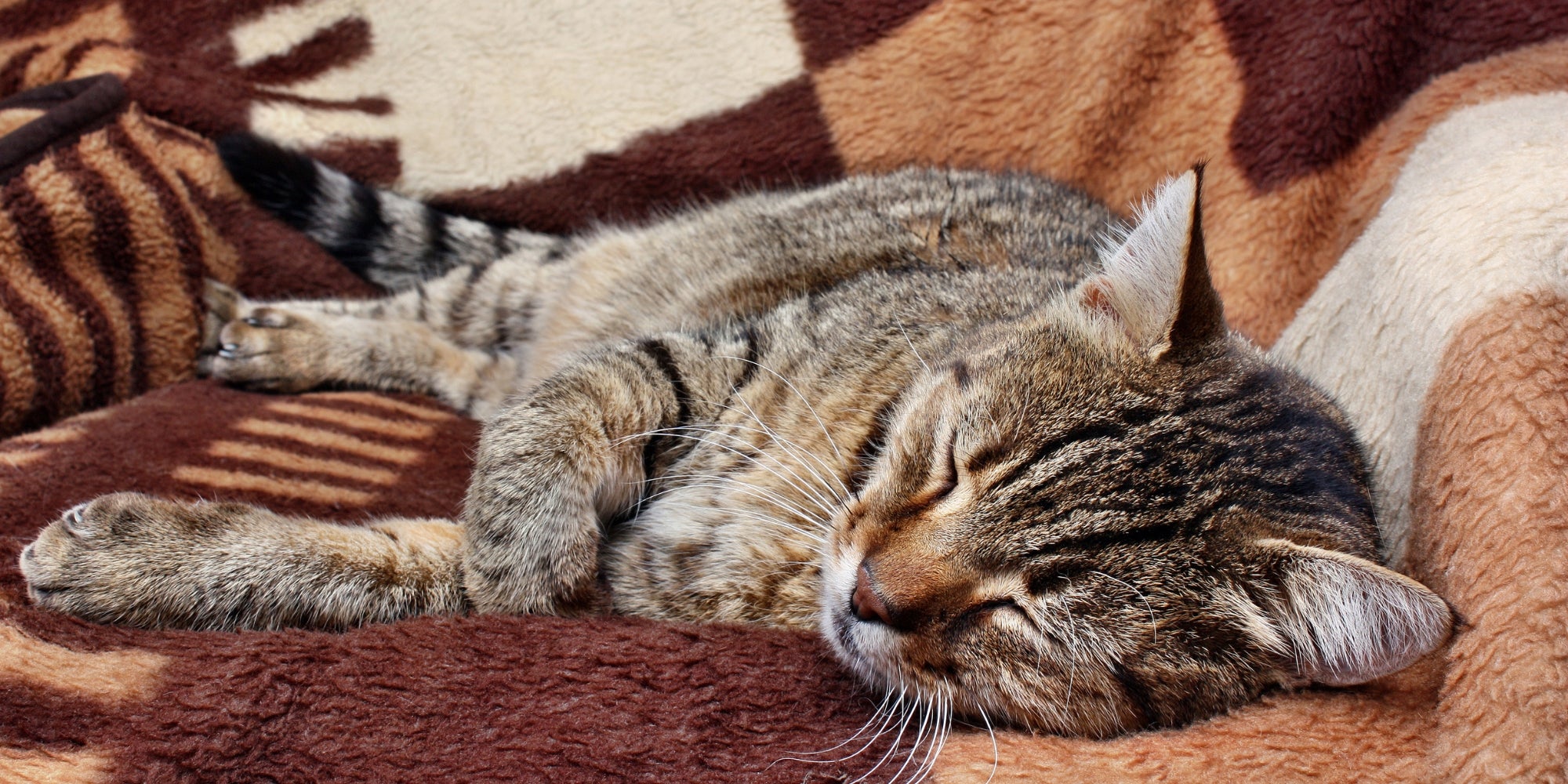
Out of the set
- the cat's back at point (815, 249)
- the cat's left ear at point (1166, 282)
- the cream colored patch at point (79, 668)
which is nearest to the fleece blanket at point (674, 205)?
the cream colored patch at point (79, 668)

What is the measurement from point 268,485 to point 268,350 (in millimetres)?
493

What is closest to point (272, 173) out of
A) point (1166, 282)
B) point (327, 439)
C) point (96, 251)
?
point (96, 251)

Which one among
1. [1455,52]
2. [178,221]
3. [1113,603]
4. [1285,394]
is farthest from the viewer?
[178,221]

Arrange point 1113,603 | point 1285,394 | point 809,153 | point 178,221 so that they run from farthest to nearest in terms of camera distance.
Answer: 1. point 809,153
2. point 178,221
3. point 1285,394
4. point 1113,603

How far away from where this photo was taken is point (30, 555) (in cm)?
140

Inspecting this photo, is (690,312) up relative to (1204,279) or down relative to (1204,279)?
down

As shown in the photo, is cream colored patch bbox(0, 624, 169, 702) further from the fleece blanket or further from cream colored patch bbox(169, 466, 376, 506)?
cream colored patch bbox(169, 466, 376, 506)

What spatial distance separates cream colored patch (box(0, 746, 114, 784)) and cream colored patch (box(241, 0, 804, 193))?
1.74 m

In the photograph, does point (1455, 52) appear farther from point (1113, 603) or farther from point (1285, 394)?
point (1113, 603)

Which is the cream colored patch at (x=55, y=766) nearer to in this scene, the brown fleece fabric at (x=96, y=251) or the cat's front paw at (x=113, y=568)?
the cat's front paw at (x=113, y=568)

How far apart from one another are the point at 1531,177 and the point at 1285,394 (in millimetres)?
535

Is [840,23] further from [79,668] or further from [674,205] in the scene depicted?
[79,668]

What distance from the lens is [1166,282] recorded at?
1.34m

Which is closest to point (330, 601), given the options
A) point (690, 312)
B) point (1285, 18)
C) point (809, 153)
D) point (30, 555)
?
point (30, 555)
